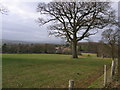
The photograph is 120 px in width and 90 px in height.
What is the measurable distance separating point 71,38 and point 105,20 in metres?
6.55

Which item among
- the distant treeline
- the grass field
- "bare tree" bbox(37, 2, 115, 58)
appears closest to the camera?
the grass field

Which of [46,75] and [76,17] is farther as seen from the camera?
[76,17]

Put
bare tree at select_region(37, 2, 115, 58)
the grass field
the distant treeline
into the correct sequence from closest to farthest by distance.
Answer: the grass field < bare tree at select_region(37, 2, 115, 58) < the distant treeline

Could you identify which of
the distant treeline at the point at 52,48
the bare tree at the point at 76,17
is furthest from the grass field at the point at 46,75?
the distant treeline at the point at 52,48

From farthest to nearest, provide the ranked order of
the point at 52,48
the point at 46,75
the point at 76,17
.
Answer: the point at 52,48 → the point at 76,17 → the point at 46,75

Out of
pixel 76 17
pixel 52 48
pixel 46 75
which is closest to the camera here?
pixel 46 75

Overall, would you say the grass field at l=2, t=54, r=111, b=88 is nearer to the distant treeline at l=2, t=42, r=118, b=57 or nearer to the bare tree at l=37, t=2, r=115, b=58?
the bare tree at l=37, t=2, r=115, b=58

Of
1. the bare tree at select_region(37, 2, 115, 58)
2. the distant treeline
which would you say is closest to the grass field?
the bare tree at select_region(37, 2, 115, 58)

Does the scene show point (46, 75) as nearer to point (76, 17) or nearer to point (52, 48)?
point (76, 17)

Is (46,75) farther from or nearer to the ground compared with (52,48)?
nearer to the ground

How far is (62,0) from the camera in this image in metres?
25.7

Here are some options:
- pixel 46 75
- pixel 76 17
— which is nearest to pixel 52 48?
pixel 76 17

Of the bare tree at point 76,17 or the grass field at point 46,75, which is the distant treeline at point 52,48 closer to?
the bare tree at point 76,17

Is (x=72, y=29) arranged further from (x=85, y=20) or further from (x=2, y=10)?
(x=2, y=10)
